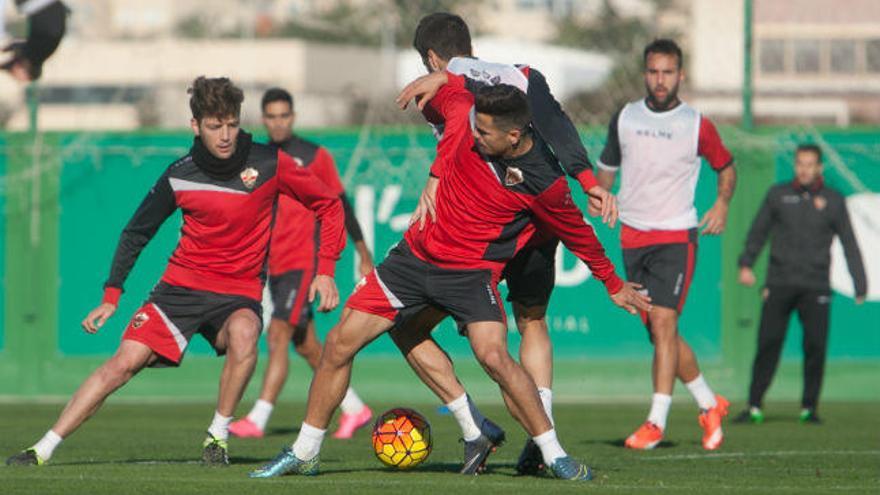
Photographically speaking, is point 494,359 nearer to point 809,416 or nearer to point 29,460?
point 29,460

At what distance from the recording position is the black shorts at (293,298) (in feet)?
48.7

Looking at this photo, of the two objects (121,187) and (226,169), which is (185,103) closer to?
(121,187)

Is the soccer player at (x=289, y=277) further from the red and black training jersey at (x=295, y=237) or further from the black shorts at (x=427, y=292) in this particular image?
the black shorts at (x=427, y=292)

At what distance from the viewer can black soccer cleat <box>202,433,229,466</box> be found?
10.7 m

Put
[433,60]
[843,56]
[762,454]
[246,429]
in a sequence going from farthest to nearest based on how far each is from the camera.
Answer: [843,56], [246,429], [762,454], [433,60]

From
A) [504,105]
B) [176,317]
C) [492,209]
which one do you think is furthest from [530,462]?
[176,317]

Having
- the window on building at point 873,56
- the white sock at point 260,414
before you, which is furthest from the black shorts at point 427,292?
the window on building at point 873,56

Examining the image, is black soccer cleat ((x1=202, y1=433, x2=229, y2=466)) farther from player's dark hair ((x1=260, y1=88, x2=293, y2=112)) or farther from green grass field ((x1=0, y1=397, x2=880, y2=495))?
player's dark hair ((x1=260, y1=88, x2=293, y2=112))

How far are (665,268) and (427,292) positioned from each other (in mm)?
3846

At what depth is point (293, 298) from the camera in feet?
48.8

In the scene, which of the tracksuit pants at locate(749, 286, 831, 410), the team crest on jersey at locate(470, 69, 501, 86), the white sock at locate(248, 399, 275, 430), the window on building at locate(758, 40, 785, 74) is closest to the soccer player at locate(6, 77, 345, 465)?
the team crest on jersey at locate(470, 69, 501, 86)

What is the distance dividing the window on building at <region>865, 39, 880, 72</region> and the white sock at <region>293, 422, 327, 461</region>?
1219cm

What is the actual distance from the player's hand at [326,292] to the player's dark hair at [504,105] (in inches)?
53.4

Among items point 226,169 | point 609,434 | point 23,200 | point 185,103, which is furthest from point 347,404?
point 185,103
